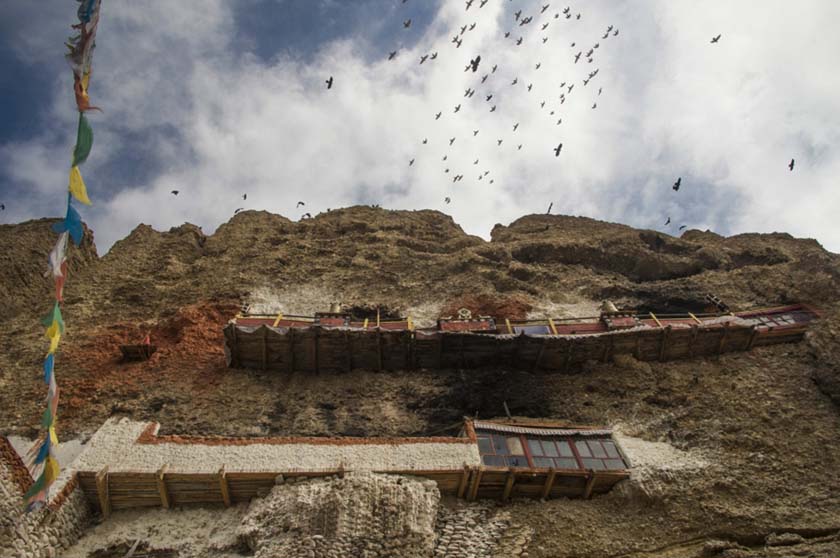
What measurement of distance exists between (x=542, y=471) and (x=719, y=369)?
34.1ft

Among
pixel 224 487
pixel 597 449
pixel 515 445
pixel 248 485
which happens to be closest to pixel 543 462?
pixel 515 445

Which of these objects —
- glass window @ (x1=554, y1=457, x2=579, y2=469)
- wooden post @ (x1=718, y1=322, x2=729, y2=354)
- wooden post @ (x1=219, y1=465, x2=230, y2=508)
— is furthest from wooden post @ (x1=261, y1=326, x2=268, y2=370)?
wooden post @ (x1=718, y1=322, x2=729, y2=354)

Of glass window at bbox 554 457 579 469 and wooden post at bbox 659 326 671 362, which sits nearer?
glass window at bbox 554 457 579 469

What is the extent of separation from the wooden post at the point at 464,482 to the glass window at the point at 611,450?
4688mm

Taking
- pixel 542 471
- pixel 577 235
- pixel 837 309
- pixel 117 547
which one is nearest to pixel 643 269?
pixel 577 235

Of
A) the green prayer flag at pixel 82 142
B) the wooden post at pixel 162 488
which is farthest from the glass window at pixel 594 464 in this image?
the green prayer flag at pixel 82 142

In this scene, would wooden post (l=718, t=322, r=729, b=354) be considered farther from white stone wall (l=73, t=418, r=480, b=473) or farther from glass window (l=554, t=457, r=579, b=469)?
white stone wall (l=73, t=418, r=480, b=473)

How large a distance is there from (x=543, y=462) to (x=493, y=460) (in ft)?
5.00

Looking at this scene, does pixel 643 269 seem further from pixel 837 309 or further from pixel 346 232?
pixel 346 232

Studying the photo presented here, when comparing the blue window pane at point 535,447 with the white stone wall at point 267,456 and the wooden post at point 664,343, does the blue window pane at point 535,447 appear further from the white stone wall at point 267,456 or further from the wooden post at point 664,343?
the wooden post at point 664,343

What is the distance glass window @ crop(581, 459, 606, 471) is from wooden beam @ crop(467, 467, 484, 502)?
10.8 ft

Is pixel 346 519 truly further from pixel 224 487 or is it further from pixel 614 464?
pixel 614 464

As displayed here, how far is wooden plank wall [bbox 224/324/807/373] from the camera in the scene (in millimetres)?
22297

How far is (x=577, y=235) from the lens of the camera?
140 feet
